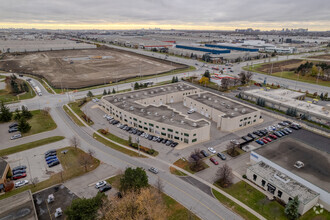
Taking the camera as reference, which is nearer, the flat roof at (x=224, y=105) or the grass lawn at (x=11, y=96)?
the flat roof at (x=224, y=105)

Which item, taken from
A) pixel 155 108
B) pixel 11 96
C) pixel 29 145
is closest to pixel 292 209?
pixel 155 108

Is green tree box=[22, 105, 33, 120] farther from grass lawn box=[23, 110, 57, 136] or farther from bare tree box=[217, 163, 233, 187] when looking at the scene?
bare tree box=[217, 163, 233, 187]

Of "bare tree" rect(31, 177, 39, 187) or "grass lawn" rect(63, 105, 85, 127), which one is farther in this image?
"grass lawn" rect(63, 105, 85, 127)

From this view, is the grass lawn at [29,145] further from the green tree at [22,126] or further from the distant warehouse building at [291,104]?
the distant warehouse building at [291,104]

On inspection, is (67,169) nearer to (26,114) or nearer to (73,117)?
(73,117)

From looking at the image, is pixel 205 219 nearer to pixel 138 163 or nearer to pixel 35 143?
pixel 138 163

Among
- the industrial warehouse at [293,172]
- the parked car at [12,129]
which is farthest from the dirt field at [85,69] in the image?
the industrial warehouse at [293,172]

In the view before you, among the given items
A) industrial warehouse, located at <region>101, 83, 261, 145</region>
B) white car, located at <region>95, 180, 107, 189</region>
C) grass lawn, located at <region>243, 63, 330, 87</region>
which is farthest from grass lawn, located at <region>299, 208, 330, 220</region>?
grass lawn, located at <region>243, 63, 330, 87</region>
